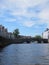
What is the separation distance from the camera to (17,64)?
103 feet

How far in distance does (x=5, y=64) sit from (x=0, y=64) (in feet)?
2.23

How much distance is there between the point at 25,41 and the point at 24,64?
6484 inches

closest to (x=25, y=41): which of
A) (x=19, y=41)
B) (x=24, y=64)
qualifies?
(x=19, y=41)

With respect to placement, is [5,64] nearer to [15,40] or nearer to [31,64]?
[31,64]

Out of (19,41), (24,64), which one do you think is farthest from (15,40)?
(24,64)

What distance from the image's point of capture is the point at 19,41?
192875 millimetres

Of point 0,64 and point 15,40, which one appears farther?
point 15,40

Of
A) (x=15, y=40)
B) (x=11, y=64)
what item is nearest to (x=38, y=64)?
(x=11, y=64)

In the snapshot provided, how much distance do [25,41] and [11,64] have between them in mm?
164865

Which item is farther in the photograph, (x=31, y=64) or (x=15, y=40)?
(x=15, y=40)

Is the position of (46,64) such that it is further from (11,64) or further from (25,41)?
(25,41)

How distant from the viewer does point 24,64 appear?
31594 mm

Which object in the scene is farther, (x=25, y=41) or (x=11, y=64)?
(x=25, y=41)

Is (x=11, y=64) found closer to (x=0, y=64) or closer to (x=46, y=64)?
(x=0, y=64)
